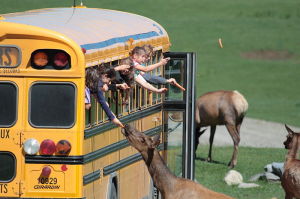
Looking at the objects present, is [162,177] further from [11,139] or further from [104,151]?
[11,139]

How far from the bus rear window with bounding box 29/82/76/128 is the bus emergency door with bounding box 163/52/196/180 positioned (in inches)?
136

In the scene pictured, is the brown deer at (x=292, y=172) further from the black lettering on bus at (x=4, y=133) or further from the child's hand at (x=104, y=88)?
the black lettering on bus at (x=4, y=133)

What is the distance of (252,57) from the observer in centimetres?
3966

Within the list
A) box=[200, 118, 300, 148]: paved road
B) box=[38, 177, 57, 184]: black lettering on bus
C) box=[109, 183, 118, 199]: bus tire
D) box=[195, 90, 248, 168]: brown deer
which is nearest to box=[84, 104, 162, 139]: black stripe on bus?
box=[38, 177, 57, 184]: black lettering on bus

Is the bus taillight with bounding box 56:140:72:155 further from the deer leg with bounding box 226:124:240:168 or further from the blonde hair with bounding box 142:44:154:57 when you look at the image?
the deer leg with bounding box 226:124:240:168

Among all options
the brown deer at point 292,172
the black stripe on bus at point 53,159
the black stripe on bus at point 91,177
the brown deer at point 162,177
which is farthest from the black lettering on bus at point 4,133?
the brown deer at point 292,172

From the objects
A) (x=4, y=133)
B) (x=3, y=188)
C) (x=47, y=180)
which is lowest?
(x=3, y=188)

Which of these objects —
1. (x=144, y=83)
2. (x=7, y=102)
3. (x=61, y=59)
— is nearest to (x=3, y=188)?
(x=7, y=102)

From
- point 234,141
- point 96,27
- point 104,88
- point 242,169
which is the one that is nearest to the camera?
point 104,88

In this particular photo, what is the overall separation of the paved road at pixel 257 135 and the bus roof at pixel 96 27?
1120cm

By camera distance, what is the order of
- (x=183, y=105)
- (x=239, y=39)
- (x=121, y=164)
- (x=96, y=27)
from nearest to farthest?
(x=96, y=27) < (x=121, y=164) < (x=183, y=105) < (x=239, y=39)

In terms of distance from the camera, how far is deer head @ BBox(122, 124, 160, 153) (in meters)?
10.6

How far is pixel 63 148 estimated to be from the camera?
1025 centimetres

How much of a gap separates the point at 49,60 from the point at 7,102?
575 mm
